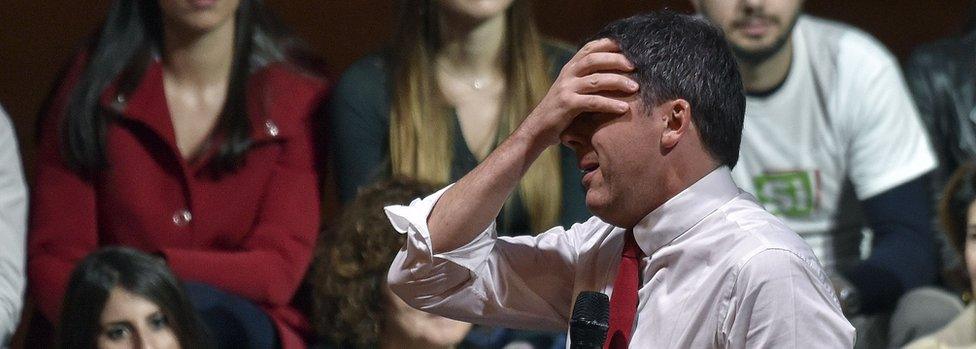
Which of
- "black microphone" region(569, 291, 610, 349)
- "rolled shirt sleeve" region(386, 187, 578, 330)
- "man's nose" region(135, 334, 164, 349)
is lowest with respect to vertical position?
"man's nose" region(135, 334, 164, 349)

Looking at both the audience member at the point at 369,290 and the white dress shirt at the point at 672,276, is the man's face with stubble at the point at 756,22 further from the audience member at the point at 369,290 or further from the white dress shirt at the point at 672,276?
the white dress shirt at the point at 672,276

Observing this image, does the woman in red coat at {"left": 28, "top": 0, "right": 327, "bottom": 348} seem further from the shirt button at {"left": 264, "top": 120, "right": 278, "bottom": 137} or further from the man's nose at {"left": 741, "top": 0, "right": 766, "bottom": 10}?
the man's nose at {"left": 741, "top": 0, "right": 766, "bottom": 10}

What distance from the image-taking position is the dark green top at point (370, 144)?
2.64 meters

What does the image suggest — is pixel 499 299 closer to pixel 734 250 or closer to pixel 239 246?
pixel 734 250

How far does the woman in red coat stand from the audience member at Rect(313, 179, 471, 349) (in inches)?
2.8

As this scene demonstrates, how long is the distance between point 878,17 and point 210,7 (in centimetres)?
158

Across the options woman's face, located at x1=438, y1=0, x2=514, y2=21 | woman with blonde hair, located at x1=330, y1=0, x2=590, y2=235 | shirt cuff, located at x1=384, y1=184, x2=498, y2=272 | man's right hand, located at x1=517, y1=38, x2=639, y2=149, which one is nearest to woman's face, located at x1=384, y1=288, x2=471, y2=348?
woman with blonde hair, located at x1=330, y1=0, x2=590, y2=235

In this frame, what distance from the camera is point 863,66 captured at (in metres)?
2.87

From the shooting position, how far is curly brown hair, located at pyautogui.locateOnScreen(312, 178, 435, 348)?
2514 mm

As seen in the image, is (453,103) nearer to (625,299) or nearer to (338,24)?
(338,24)

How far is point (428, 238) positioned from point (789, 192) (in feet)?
4.87

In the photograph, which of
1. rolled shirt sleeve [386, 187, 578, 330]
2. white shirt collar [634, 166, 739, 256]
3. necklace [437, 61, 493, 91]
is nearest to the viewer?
white shirt collar [634, 166, 739, 256]

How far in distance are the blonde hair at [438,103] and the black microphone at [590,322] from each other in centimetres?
124

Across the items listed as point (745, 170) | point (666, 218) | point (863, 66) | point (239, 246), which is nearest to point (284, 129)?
point (239, 246)
